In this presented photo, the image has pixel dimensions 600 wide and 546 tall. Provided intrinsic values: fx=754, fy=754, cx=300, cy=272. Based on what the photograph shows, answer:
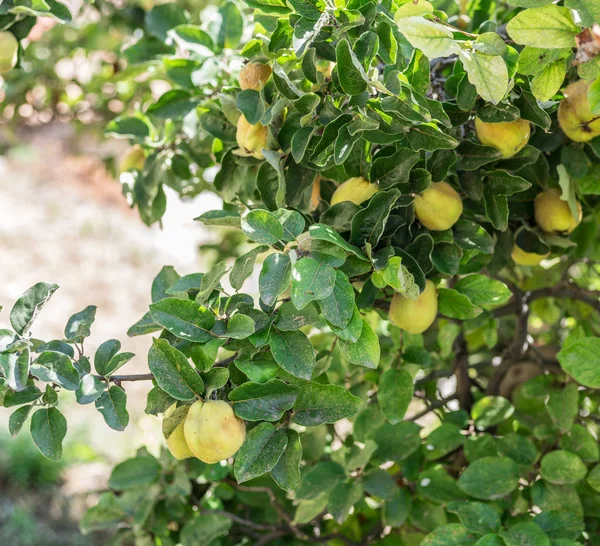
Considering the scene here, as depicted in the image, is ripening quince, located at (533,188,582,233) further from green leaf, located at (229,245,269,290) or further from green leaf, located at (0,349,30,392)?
green leaf, located at (0,349,30,392)

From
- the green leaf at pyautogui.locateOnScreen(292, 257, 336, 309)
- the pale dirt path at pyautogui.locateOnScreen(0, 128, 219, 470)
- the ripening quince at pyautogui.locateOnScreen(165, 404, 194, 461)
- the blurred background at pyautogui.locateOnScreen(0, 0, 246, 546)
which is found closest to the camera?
the green leaf at pyautogui.locateOnScreen(292, 257, 336, 309)

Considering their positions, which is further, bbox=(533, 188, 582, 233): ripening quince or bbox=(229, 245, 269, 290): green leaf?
bbox=(533, 188, 582, 233): ripening quince

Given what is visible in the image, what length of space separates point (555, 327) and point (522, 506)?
2.48ft

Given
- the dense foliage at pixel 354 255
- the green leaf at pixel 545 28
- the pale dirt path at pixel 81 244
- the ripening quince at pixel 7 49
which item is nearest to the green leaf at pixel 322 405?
the dense foliage at pixel 354 255

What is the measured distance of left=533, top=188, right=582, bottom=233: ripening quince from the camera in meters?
0.85

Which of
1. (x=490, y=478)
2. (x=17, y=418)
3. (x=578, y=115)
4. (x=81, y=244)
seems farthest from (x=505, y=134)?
(x=81, y=244)

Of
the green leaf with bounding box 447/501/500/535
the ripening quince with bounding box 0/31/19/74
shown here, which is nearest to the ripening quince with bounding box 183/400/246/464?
the green leaf with bounding box 447/501/500/535

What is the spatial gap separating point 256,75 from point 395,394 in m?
0.40

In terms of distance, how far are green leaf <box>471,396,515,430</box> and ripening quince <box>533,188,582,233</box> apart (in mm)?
303

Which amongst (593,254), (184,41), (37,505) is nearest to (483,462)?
(593,254)

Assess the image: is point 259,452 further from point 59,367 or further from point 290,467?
point 59,367

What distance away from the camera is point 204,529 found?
108 centimetres

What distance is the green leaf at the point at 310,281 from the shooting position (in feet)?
1.88

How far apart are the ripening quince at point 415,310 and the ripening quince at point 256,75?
0.87 feet
